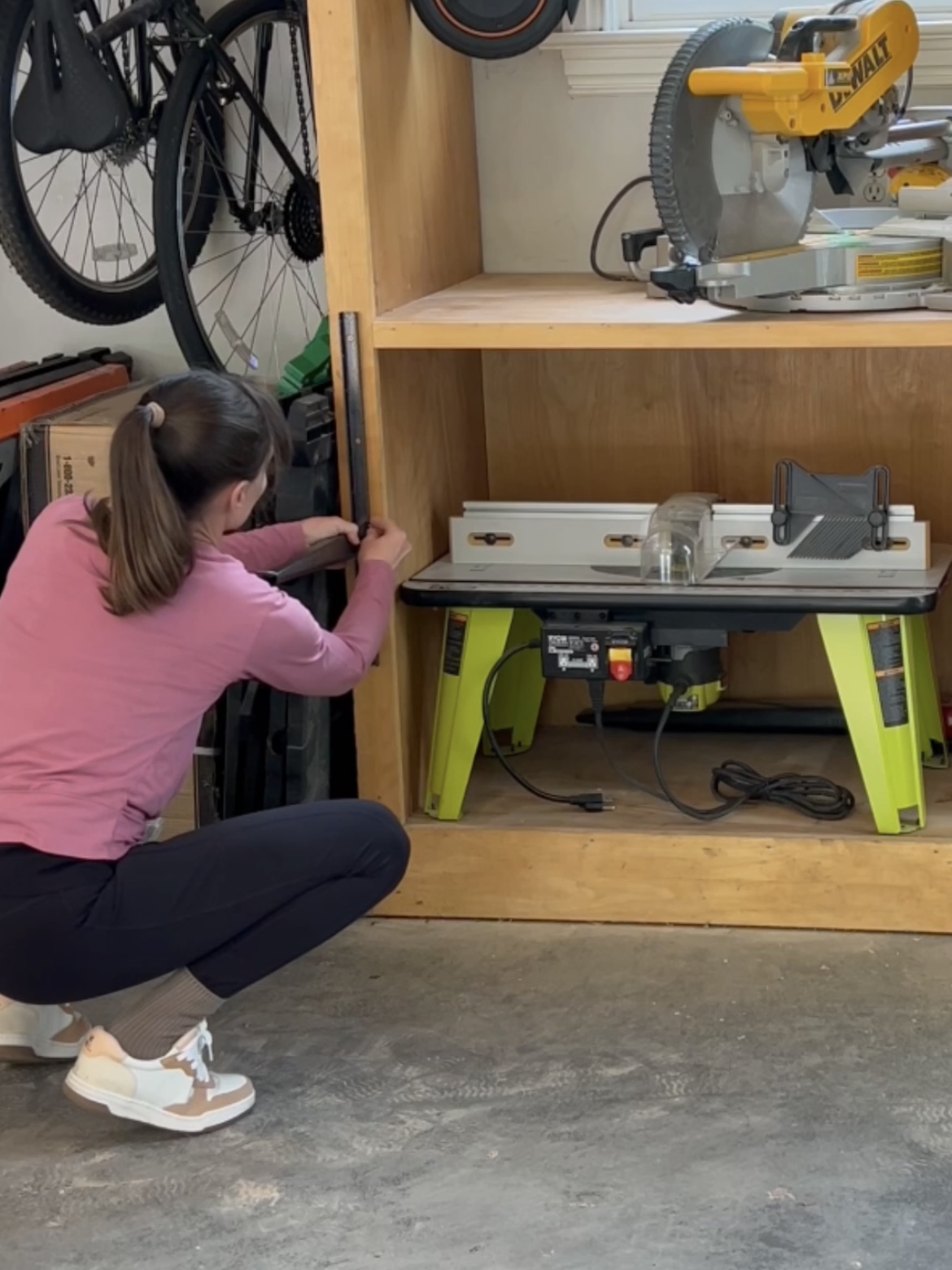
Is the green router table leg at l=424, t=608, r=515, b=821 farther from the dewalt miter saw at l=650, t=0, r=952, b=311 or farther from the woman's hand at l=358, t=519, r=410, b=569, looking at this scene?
the dewalt miter saw at l=650, t=0, r=952, b=311

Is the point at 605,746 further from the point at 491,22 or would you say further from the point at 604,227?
the point at 491,22

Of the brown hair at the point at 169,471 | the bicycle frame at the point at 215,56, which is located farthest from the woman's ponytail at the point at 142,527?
the bicycle frame at the point at 215,56

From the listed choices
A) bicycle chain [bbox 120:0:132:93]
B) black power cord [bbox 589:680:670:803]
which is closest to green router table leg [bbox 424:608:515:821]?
black power cord [bbox 589:680:670:803]

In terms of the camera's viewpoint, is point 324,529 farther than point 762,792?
No

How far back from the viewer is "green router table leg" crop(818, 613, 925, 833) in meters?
2.28

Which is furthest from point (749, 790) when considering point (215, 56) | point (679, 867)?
point (215, 56)

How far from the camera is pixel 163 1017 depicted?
6.41ft

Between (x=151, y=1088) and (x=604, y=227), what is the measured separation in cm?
151

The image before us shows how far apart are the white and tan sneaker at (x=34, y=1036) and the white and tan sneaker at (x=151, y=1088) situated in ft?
0.56

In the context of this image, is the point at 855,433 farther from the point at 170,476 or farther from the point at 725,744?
the point at 170,476

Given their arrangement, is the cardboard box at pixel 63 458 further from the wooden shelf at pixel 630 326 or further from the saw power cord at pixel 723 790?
the saw power cord at pixel 723 790

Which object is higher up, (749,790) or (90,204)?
(90,204)

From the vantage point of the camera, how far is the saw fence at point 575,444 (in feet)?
7.36

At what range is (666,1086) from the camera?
1.99m
